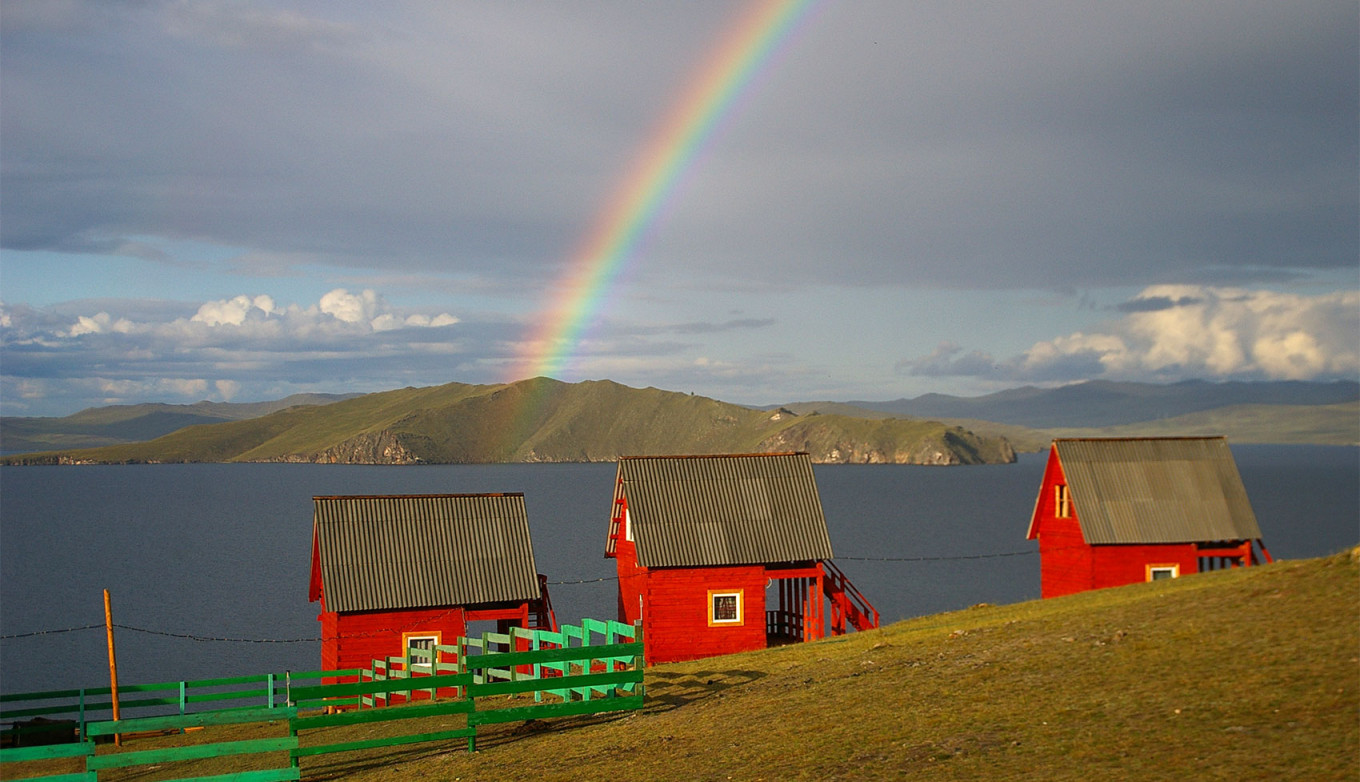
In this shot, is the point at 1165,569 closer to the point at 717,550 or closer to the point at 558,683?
the point at 717,550

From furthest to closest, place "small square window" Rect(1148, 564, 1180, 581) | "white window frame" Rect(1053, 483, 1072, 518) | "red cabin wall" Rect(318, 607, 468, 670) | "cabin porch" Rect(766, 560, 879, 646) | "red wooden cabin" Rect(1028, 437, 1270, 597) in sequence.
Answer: "white window frame" Rect(1053, 483, 1072, 518) → "red wooden cabin" Rect(1028, 437, 1270, 597) → "small square window" Rect(1148, 564, 1180, 581) → "cabin porch" Rect(766, 560, 879, 646) → "red cabin wall" Rect(318, 607, 468, 670)

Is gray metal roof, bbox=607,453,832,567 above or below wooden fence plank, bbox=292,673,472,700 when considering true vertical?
above

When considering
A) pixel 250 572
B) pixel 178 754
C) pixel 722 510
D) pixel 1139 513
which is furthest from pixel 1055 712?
pixel 250 572

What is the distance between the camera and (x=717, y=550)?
41.2 m

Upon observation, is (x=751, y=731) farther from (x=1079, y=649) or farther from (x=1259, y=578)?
(x=1259, y=578)

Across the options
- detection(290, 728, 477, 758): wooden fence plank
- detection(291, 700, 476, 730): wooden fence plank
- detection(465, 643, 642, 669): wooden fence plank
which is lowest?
detection(290, 728, 477, 758): wooden fence plank

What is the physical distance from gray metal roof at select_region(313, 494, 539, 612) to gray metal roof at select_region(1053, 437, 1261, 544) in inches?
930

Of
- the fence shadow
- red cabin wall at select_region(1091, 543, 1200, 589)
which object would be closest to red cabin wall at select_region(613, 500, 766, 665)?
the fence shadow

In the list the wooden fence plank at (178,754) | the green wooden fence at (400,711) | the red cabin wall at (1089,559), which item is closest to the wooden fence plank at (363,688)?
the green wooden fence at (400,711)

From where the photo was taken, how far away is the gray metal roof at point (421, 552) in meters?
37.0

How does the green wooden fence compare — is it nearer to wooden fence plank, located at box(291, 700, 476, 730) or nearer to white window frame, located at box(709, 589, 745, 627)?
wooden fence plank, located at box(291, 700, 476, 730)

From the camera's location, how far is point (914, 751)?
15281 millimetres

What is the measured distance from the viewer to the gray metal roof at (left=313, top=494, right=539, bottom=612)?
36969 mm

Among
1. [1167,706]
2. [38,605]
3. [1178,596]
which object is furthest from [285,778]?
[38,605]
